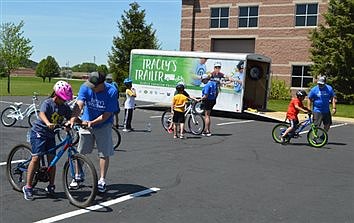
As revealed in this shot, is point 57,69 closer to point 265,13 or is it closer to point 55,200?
point 265,13

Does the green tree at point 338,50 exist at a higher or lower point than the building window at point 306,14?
lower

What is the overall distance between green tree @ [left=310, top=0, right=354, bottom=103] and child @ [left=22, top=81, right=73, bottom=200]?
26.9 m

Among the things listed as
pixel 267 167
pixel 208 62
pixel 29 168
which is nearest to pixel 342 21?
pixel 208 62

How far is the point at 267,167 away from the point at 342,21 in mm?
24064

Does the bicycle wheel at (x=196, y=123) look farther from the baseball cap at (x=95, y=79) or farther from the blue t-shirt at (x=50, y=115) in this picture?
the blue t-shirt at (x=50, y=115)

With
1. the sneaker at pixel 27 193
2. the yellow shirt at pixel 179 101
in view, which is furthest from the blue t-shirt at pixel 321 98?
the sneaker at pixel 27 193

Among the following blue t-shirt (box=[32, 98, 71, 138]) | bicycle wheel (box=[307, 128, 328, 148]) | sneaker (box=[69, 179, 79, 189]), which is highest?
blue t-shirt (box=[32, 98, 71, 138])

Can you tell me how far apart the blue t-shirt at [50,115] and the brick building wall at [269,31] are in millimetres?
31082

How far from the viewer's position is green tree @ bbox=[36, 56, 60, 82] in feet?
343

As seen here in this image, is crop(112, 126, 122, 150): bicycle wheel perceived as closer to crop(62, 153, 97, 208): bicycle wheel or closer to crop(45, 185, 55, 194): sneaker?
crop(45, 185, 55, 194): sneaker

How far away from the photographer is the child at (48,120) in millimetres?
5977

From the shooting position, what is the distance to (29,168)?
6141 mm

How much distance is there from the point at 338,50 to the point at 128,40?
19.1 m

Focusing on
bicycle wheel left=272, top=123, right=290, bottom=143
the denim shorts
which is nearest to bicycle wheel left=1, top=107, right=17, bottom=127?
bicycle wheel left=272, top=123, right=290, bottom=143
